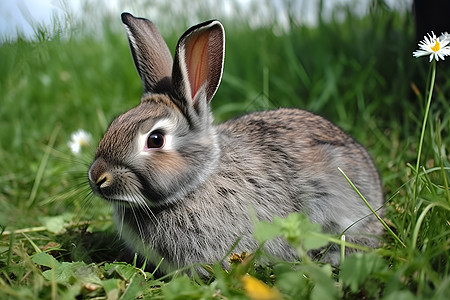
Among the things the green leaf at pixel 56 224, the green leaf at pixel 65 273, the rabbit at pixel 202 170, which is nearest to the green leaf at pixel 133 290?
the green leaf at pixel 65 273

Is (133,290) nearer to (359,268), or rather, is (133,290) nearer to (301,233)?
(301,233)

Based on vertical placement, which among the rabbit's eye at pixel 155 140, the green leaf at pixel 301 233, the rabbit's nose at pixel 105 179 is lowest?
the green leaf at pixel 301 233

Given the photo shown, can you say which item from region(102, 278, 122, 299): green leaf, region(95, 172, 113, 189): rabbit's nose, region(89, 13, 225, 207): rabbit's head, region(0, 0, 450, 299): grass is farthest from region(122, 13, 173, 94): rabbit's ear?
region(102, 278, 122, 299): green leaf

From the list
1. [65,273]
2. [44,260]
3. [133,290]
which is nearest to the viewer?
[133,290]

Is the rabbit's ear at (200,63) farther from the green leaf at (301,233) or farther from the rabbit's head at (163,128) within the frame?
the green leaf at (301,233)

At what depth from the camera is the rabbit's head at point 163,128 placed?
253cm

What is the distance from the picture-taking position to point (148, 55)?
115 inches

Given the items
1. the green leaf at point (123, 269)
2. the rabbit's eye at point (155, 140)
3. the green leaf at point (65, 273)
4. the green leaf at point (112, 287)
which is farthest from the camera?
the rabbit's eye at point (155, 140)

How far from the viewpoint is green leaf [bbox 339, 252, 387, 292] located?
204 centimetres

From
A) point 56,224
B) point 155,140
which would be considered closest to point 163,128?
point 155,140

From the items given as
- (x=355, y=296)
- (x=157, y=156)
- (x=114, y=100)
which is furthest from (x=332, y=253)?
(x=114, y=100)

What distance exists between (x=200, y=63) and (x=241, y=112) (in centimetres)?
152

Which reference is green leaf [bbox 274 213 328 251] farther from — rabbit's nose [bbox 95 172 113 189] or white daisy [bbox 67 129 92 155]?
white daisy [bbox 67 129 92 155]

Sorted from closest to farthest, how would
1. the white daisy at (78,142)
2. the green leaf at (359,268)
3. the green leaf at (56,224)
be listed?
the green leaf at (359,268) < the green leaf at (56,224) < the white daisy at (78,142)
